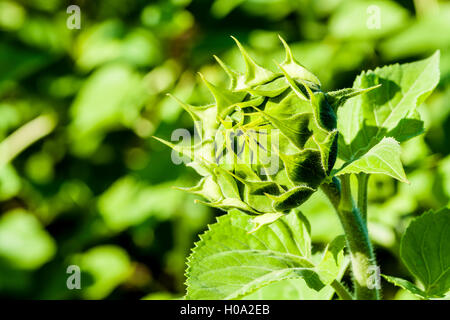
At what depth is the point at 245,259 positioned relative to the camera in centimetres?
116

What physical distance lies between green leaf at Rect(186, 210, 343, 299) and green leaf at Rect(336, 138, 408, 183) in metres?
0.26

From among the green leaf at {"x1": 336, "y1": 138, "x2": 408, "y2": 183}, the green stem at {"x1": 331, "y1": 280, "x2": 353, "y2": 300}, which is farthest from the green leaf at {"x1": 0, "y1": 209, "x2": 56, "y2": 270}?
the green leaf at {"x1": 336, "y1": 138, "x2": 408, "y2": 183}

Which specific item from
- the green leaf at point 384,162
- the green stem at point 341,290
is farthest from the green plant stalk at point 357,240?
the green leaf at point 384,162

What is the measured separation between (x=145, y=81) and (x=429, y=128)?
4.74 feet

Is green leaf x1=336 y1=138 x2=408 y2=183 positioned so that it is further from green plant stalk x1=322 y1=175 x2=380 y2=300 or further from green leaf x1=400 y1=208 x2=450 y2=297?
green leaf x1=400 y1=208 x2=450 y2=297

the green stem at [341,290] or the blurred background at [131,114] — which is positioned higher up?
the blurred background at [131,114]

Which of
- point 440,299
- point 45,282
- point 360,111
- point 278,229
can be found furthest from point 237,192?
point 45,282

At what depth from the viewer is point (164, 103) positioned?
2854 millimetres

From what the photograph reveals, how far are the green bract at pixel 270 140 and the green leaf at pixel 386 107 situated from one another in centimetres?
18

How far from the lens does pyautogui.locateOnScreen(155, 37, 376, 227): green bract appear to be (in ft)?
3.33

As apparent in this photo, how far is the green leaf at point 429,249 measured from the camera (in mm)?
1193

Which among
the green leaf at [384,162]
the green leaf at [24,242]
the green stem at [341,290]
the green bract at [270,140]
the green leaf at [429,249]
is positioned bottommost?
the green stem at [341,290]

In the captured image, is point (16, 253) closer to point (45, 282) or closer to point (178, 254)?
point (45, 282)

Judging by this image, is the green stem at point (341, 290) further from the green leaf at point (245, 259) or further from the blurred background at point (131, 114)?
the blurred background at point (131, 114)
